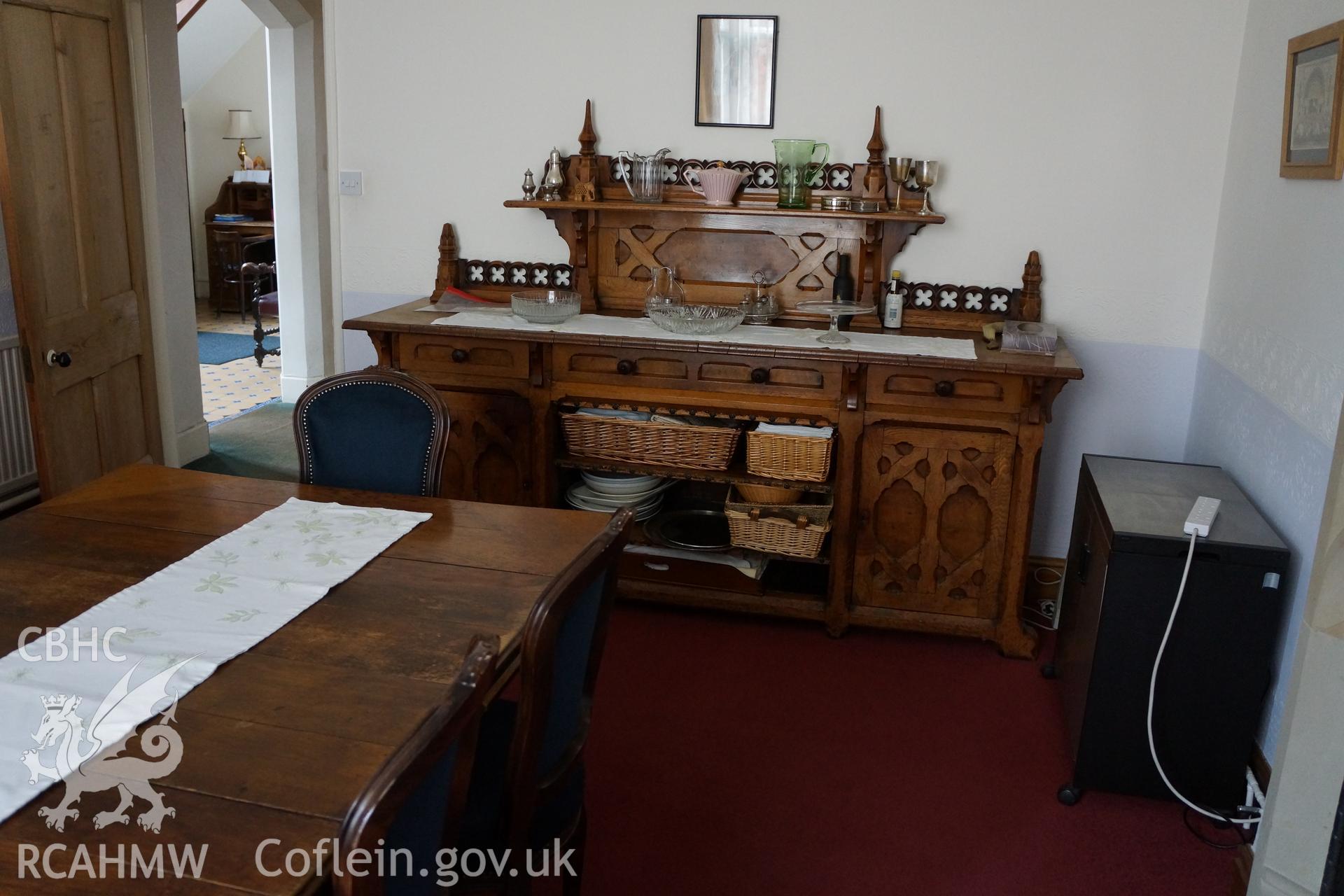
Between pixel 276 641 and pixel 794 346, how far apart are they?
1.87 meters

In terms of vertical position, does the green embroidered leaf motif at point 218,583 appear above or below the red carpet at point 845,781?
above

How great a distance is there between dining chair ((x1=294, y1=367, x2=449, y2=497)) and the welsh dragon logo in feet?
3.39

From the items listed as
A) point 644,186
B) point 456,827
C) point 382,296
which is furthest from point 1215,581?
point 382,296

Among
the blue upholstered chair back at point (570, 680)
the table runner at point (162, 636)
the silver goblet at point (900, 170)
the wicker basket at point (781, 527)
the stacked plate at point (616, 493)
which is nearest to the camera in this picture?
the table runner at point (162, 636)

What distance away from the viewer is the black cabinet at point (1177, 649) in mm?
2391

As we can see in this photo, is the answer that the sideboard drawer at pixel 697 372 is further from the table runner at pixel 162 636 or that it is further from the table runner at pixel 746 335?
the table runner at pixel 162 636

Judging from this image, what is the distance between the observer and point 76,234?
143 inches

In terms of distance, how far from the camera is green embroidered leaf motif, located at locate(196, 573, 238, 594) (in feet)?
6.02

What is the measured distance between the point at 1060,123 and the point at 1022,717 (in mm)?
1810

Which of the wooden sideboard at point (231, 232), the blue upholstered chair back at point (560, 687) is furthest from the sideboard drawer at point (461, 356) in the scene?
the wooden sideboard at point (231, 232)

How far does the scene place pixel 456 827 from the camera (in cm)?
136

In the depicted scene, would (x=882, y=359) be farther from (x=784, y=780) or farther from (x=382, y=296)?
(x=382, y=296)

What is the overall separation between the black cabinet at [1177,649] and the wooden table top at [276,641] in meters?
1.25

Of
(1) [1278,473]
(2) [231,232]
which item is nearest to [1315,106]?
(1) [1278,473]
